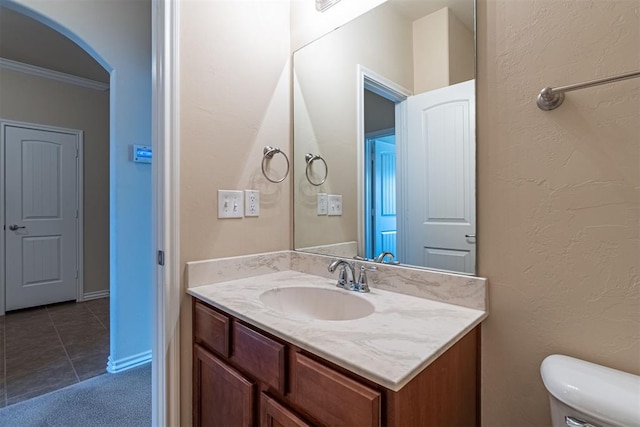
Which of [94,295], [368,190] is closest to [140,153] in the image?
[368,190]

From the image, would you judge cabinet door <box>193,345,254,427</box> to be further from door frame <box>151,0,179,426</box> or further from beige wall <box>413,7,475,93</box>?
beige wall <box>413,7,475,93</box>

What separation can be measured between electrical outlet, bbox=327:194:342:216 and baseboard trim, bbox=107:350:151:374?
5.90ft

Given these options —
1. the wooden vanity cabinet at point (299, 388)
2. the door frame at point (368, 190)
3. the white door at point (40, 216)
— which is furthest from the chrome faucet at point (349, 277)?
the white door at point (40, 216)

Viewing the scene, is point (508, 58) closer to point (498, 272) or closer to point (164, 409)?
point (498, 272)

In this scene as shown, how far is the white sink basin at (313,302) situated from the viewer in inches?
47.2

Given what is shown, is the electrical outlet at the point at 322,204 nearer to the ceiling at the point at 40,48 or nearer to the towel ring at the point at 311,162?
the towel ring at the point at 311,162

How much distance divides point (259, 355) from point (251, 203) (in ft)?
2.44

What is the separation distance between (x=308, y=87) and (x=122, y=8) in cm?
159

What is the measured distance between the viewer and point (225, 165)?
4.58ft

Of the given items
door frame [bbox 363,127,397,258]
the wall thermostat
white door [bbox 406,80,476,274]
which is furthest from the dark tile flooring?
white door [bbox 406,80,476,274]

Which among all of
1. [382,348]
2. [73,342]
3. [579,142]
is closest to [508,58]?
[579,142]

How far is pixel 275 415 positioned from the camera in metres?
0.87

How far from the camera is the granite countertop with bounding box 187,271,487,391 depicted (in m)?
0.67

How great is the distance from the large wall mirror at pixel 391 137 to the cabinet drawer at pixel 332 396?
0.58 metres
